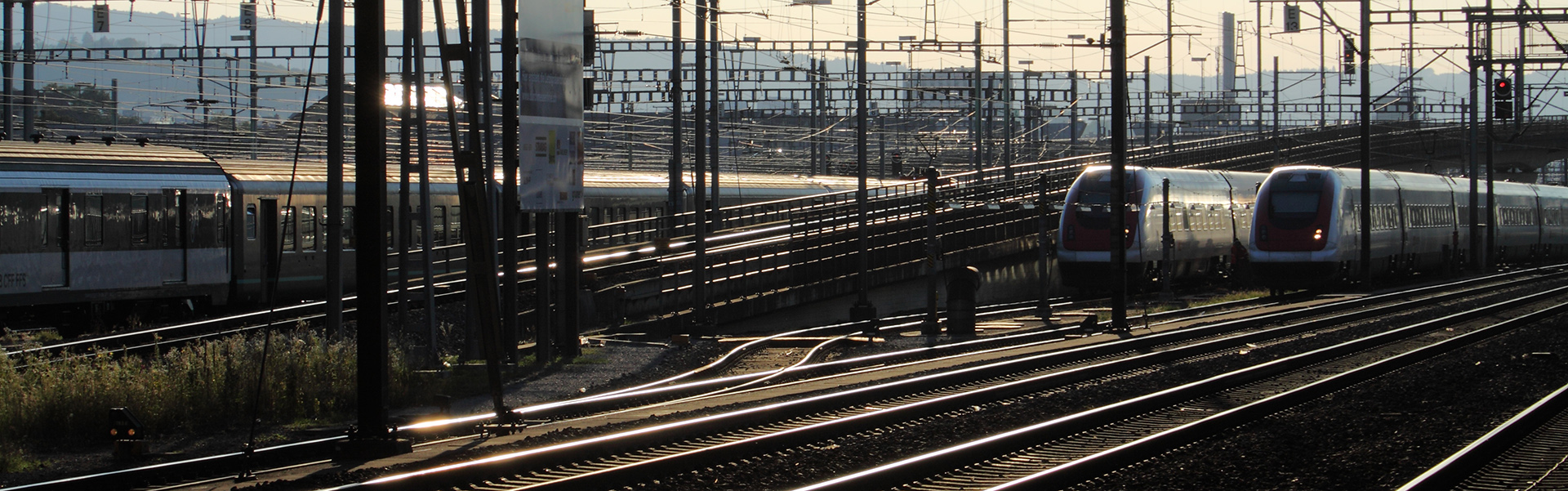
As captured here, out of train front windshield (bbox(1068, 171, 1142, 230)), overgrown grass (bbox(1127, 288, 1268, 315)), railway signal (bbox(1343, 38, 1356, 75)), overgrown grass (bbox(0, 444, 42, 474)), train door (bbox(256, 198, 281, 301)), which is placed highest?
railway signal (bbox(1343, 38, 1356, 75))

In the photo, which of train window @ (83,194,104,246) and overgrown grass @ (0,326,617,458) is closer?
overgrown grass @ (0,326,617,458)

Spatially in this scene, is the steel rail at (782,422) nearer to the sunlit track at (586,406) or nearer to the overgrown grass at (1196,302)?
the sunlit track at (586,406)

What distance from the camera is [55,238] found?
69.1ft

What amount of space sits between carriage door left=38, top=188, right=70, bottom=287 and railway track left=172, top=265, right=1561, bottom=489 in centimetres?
1194

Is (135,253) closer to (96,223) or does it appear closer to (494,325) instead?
(96,223)

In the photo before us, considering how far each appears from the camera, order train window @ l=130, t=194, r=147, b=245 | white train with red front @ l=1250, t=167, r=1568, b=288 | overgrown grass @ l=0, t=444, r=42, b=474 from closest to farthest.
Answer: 1. overgrown grass @ l=0, t=444, r=42, b=474
2. train window @ l=130, t=194, r=147, b=245
3. white train with red front @ l=1250, t=167, r=1568, b=288

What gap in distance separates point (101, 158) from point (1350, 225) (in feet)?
89.5

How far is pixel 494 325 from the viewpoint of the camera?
11188 mm

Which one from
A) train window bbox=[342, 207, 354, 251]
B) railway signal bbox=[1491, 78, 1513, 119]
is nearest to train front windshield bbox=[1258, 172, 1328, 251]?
railway signal bbox=[1491, 78, 1513, 119]

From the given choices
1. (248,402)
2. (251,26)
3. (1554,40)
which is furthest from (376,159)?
(251,26)

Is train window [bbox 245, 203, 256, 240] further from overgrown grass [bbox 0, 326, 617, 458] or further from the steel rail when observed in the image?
the steel rail

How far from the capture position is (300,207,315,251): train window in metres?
27.0

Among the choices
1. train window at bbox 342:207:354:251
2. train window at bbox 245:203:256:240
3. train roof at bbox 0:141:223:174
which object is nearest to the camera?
train roof at bbox 0:141:223:174

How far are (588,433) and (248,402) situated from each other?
12.1ft
